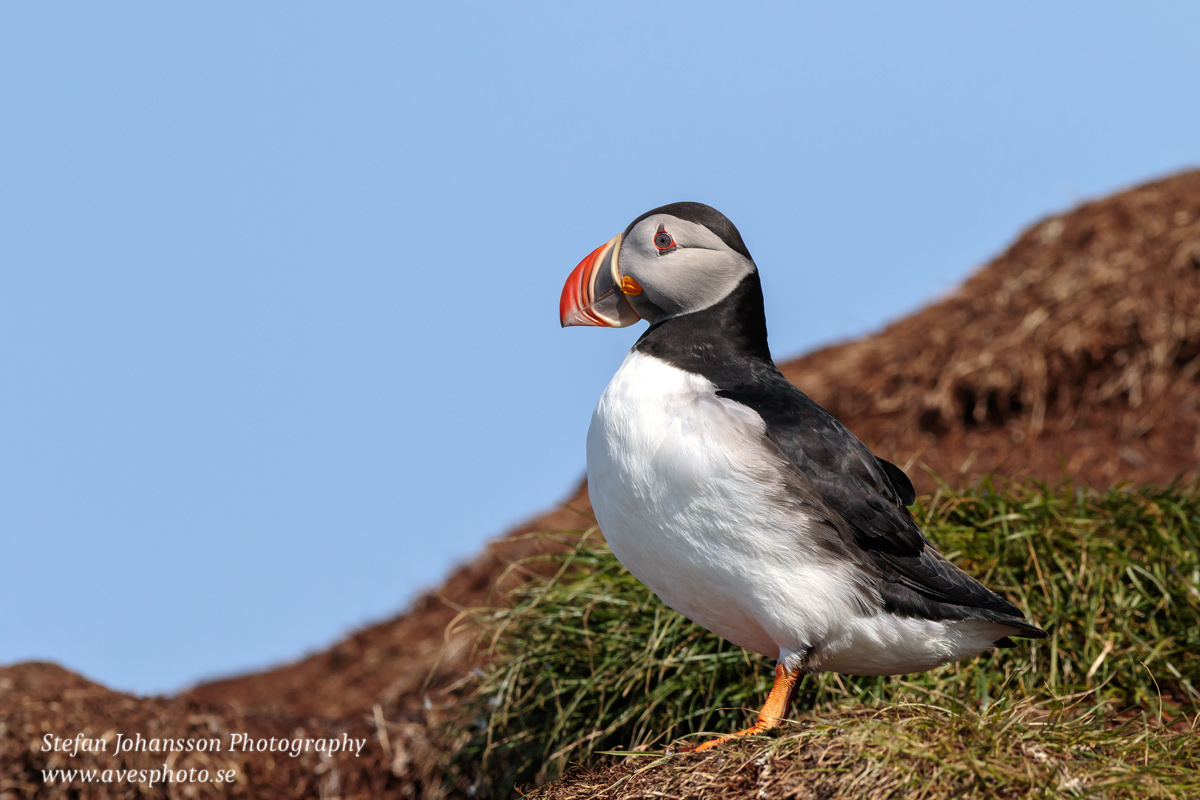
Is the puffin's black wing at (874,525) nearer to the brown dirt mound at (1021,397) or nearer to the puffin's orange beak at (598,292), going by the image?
the puffin's orange beak at (598,292)

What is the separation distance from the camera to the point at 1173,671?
503 centimetres

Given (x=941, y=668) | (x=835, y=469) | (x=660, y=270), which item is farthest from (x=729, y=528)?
(x=941, y=668)

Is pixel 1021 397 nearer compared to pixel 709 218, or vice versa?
pixel 709 218

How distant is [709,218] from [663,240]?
199 mm

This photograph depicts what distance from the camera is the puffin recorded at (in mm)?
3674

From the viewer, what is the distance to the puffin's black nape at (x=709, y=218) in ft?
13.3

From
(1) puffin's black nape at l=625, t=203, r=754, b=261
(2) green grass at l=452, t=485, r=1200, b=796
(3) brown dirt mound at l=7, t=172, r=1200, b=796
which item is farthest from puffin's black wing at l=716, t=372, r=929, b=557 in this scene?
(3) brown dirt mound at l=7, t=172, r=1200, b=796

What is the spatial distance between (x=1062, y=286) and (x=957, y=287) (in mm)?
2147

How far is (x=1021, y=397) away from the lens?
9.54 m

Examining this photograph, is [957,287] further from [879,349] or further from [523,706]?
[523,706]

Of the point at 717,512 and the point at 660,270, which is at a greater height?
the point at 660,270

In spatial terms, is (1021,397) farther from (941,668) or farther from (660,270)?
(660,270)

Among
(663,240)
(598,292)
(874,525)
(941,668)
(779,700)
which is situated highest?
(663,240)

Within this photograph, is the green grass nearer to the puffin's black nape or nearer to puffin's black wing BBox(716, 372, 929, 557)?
puffin's black wing BBox(716, 372, 929, 557)
